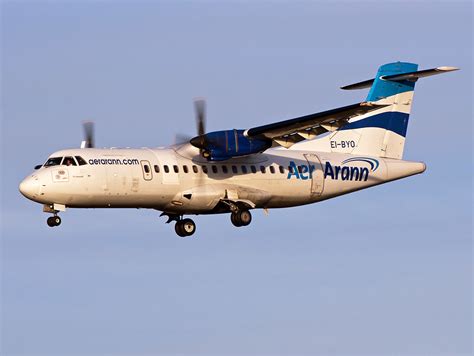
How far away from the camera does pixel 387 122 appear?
36906 millimetres

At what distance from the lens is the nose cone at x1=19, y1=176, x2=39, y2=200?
98.9ft

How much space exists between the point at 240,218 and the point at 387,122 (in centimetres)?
692

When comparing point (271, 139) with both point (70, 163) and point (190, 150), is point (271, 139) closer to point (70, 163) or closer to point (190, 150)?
point (190, 150)

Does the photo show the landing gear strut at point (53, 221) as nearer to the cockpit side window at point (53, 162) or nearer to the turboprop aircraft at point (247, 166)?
the turboprop aircraft at point (247, 166)

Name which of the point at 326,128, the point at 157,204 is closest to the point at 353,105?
the point at 326,128

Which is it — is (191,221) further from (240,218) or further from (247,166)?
(247,166)

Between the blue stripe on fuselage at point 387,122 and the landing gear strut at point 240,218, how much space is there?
5.46 metres

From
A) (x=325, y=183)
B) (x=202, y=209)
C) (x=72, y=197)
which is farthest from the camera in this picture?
(x=325, y=183)

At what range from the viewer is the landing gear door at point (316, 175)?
113 ft

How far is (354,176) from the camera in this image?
35469mm

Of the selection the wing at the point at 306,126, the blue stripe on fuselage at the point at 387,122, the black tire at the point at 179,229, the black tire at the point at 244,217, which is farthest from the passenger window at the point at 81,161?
the blue stripe on fuselage at the point at 387,122

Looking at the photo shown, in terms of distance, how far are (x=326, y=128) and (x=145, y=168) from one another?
531 cm

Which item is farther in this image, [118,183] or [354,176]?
[354,176]

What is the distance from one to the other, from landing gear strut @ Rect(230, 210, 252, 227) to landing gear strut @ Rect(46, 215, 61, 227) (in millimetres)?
5149
